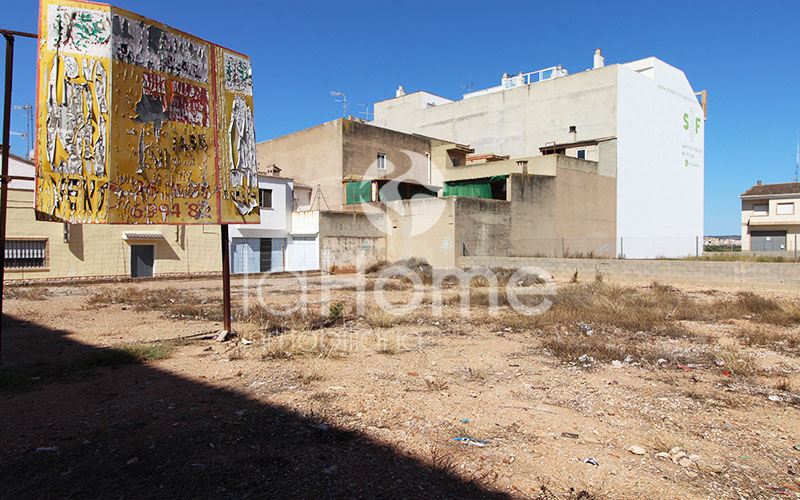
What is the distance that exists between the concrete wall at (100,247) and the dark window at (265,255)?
242 centimetres

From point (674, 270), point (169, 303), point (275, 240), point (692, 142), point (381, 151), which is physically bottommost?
point (169, 303)

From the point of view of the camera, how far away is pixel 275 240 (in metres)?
26.7

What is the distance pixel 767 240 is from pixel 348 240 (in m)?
38.0

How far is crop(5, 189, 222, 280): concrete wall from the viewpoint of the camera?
1902cm

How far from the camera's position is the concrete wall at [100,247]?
19016 millimetres

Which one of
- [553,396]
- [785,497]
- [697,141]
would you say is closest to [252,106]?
[553,396]

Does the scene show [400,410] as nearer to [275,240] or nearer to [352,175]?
[275,240]

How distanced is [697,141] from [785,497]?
44.0 metres

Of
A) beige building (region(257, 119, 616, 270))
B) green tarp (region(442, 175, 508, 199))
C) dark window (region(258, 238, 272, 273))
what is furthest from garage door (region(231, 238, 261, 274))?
green tarp (region(442, 175, 508, 199))

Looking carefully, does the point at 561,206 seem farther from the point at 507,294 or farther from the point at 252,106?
the point at 252,106

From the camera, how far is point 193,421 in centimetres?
450

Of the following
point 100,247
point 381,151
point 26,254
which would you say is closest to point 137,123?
point 26,254

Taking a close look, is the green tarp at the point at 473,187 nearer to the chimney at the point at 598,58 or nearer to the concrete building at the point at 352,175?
the concrete building at the point at 352,175

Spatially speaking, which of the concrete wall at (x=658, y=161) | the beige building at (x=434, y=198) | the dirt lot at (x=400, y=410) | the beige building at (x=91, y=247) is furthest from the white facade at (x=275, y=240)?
the concrete wall at (x=658, y=161)
